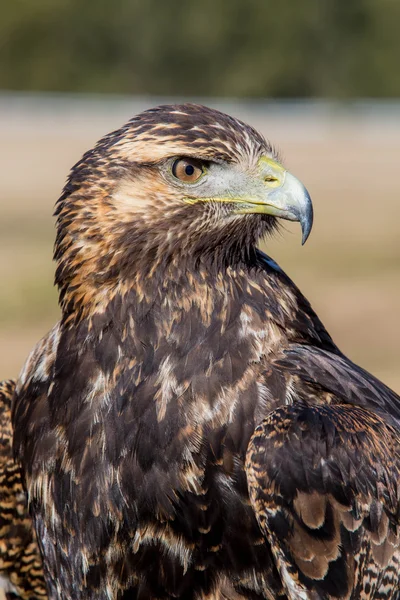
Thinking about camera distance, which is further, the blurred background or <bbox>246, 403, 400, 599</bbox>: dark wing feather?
the blurred background

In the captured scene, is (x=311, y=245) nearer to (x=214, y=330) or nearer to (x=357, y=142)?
(x=214, y=330)

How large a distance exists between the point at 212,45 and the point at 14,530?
53.5 m

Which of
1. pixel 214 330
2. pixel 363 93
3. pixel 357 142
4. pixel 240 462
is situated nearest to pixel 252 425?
pixel 240 462

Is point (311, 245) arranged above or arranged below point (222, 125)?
below

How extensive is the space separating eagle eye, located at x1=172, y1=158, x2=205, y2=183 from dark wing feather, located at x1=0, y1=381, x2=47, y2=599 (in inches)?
57.3

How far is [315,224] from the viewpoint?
82.3 ft

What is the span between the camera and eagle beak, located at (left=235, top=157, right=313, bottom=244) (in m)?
4.37

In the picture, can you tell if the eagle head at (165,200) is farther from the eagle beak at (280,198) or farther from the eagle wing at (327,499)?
the eagle wing at (327,499)

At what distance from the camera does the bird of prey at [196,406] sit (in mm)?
4109

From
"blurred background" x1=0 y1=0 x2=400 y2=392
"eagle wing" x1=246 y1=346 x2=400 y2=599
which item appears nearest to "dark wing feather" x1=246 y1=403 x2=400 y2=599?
"eagle wing" x1=246 y1=346 x2=400 y2=599

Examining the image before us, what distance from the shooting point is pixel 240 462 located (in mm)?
4203

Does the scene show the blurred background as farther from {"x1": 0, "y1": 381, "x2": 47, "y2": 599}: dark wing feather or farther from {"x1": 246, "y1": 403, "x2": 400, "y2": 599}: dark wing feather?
{"x1": 246, "y1": 403, "x2": 400, "y2": 599}: dark wing feather

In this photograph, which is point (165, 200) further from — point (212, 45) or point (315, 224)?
point (212, 45)

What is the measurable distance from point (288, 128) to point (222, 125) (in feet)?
159
